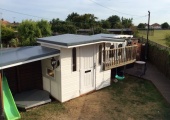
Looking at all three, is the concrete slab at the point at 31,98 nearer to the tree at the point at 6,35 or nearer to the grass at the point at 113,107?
the grass at the point at 113,107

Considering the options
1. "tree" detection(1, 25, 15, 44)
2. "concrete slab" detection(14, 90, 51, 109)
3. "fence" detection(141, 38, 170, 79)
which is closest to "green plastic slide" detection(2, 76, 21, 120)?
"concrete slab" detection(14, 90, 51, 109)

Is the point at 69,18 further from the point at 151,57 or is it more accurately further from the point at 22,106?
the point at 22,106

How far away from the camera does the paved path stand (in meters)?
10.3

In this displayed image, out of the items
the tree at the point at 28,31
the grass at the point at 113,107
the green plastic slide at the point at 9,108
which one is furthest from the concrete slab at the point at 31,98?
the tree at the point at 28,31

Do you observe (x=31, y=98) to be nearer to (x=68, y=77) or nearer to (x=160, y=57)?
(x=68, y=77)

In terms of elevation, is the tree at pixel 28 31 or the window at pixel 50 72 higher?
the tree at pixel 28 31

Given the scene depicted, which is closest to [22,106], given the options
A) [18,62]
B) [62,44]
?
[18,62]

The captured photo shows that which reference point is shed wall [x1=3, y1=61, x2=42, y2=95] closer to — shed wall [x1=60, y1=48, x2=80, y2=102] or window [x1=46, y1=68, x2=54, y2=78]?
window [x1=46, y1=68, x2=54, y2=78]

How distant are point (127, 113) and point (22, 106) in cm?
453

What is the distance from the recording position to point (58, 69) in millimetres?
8523

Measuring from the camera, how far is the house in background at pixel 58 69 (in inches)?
328

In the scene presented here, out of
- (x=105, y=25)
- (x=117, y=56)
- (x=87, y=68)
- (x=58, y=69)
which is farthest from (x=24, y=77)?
(x=105, y=25)

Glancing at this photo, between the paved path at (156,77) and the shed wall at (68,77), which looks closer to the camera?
Answer: the shed wall at (68,77)

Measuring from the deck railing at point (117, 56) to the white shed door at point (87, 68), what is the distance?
3.41 ft
